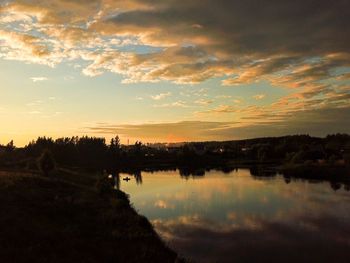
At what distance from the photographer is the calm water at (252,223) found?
32.5m

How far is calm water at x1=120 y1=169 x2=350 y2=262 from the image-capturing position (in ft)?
107

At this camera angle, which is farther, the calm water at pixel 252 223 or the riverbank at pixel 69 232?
the calm water at pixel 252 223

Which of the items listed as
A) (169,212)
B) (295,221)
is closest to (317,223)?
(295,221)

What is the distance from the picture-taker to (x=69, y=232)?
1104 inches

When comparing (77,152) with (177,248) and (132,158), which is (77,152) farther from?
(177,248)

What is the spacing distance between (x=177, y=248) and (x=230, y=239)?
6.11 m

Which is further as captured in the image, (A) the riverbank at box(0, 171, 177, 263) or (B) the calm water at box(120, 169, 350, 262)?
(B) the calm water at box(120, 169, 350, 262)

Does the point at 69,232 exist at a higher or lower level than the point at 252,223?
higher

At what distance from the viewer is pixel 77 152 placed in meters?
185

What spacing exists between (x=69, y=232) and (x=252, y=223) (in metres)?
23.2

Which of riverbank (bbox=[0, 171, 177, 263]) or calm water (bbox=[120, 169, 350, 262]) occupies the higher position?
riverbank (bbox=[0, 171, 177, 263])

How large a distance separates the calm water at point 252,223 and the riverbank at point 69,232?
5076mm

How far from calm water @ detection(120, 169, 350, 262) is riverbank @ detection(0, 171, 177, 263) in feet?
16.7

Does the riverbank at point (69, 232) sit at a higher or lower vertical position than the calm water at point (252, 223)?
higher
